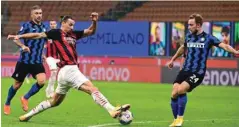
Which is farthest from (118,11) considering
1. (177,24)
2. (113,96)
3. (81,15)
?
(113,96)

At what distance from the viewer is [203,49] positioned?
A: 1209 centimetres

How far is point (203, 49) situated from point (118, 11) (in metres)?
23.9

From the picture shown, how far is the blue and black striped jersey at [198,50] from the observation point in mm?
12078

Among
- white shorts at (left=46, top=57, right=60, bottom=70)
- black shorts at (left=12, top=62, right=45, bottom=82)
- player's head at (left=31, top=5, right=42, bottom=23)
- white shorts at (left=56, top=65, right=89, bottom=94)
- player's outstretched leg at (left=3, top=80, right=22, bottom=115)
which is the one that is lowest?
player's outstretched leg at (left=3, top=80, right=22, bottom=115)

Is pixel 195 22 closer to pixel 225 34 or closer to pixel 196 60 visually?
pixel 196 60

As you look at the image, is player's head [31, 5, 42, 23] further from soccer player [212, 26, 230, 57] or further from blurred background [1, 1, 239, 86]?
soccer player [212, 26, 230, 57]

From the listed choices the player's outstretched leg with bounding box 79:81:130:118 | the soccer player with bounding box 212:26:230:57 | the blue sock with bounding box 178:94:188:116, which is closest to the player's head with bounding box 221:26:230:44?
the soccer player with bounding box 212:26:230:57

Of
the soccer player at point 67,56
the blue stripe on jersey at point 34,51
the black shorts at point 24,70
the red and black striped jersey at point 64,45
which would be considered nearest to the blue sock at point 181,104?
the soccer player at point 67,56

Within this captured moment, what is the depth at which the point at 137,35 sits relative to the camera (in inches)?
1276

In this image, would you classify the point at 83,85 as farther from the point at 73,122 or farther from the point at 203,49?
the point at 203,49

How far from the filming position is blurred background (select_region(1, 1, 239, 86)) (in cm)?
2912

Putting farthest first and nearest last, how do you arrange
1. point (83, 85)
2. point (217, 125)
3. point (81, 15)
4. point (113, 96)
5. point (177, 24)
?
point (81, 15) → point (177, 24) → point (113, 96) → point (217, 125) → point (83, 85)

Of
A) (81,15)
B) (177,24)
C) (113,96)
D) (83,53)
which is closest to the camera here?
(113,96)

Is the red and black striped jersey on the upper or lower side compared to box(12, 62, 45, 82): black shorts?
upper
